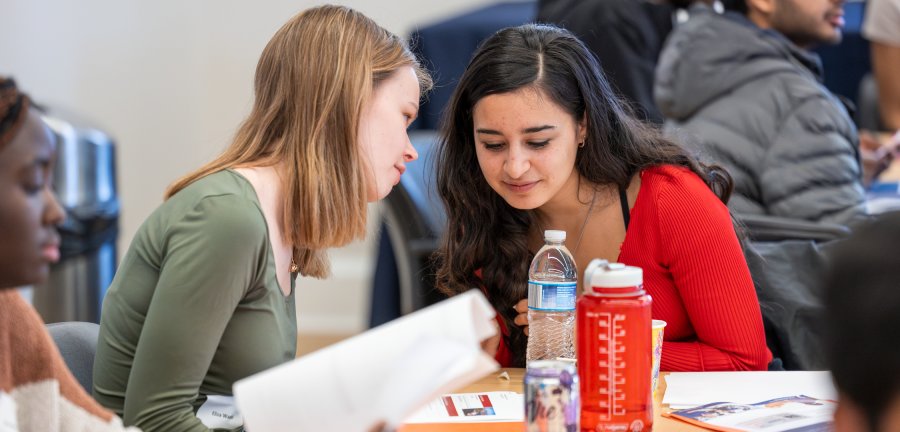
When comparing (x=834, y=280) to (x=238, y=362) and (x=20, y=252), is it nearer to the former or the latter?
(x=20, y=252)

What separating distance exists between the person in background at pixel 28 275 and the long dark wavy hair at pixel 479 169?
3.02 feet

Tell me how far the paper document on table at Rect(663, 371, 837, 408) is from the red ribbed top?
82mm

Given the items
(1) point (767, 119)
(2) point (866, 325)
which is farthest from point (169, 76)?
(2) point (866, 325)

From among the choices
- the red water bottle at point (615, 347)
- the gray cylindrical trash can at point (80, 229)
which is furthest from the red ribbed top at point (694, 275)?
the gray cylindrical trash can at point (80, 229)

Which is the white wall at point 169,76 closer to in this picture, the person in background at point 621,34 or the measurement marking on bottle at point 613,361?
the person in background at point 621,34

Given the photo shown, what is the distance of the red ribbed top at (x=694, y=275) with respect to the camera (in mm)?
1857

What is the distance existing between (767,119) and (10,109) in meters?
2.09

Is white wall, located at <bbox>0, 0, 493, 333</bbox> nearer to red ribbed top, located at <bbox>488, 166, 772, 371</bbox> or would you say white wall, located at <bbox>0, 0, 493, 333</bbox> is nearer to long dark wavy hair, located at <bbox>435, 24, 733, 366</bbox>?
long dark wavy hair, located at <bbox>435, 24, 733, 366</bbox>

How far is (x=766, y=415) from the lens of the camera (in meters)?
1.50

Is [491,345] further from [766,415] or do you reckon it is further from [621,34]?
[621,34]

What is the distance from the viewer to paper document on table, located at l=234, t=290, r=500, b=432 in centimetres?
108

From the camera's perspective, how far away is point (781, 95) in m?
2.75

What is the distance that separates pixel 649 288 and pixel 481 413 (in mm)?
528

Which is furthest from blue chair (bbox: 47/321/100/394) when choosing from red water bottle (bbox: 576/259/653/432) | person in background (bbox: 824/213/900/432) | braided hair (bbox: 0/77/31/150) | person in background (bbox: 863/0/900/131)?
person in background (bbox: 863/0/900/131)
